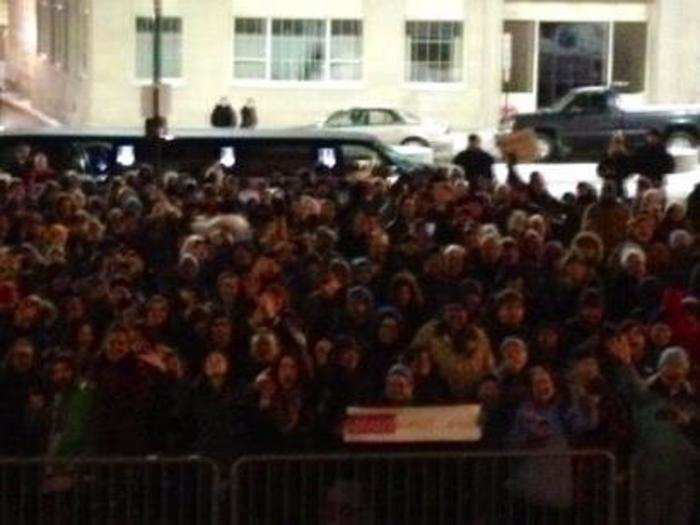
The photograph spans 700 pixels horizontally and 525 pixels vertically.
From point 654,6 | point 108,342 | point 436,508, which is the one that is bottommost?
point 436,508

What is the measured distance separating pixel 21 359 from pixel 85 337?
2.93 ft

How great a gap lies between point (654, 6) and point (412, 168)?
24347 mm

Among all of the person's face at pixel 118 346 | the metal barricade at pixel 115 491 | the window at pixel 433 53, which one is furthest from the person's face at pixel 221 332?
the window at pixel 433 53

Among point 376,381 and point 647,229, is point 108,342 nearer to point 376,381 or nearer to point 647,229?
point 376,381

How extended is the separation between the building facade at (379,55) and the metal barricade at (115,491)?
113ft

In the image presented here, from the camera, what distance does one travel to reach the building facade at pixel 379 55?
150 feet

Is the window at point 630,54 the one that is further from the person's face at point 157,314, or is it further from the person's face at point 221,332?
the person's face at point 221,332

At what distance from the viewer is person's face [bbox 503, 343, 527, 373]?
12000mm

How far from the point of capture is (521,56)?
47188 mm

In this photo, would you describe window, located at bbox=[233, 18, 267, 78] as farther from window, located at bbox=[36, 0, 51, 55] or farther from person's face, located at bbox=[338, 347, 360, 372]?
person's face, located at bbox=[338, 347, 360, 372]

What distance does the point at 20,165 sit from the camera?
22.8m

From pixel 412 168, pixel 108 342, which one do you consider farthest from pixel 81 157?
pixel 108 342

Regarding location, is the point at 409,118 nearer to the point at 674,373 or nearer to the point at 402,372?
the point at 674,373

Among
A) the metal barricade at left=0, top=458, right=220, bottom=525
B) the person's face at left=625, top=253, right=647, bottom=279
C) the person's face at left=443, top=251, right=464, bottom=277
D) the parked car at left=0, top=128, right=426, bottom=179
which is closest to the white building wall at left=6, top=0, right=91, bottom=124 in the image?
the parked car at left=0, top=128, right=426, bottom=179
